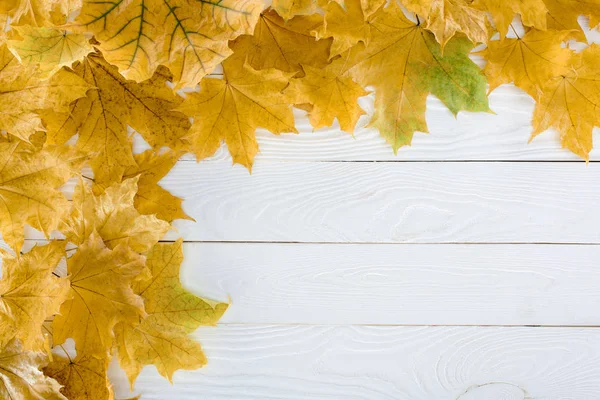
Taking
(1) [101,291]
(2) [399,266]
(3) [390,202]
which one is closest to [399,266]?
(2) [399,266]

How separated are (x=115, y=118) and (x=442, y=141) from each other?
512 mm

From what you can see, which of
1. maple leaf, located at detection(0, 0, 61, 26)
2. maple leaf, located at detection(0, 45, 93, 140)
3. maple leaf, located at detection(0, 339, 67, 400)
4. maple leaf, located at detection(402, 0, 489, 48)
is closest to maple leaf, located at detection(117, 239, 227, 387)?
maple leaf, located at detection(0, 339, 67, 400)

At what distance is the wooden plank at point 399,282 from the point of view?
88 centimetres

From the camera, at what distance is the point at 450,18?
2.39 ft

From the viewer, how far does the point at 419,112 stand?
0.81 metres

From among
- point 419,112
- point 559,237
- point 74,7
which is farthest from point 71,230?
point 559,237

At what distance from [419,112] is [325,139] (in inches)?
6.0

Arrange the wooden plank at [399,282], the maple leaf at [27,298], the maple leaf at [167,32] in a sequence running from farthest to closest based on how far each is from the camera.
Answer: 1. the wooden plank at [399,282]
2. the maple leaf at [27,298]
3. the maple leaf at [167,32]

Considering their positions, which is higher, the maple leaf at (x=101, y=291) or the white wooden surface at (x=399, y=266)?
the white wooden surface at (x=399, y=266)

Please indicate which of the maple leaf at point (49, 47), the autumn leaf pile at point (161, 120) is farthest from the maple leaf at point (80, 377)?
the maple leaf at point (49, 47)

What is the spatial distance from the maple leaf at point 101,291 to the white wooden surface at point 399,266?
0.11 meters

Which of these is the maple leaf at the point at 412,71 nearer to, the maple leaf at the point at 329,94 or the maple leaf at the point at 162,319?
the maple leaf at the point at 329,94

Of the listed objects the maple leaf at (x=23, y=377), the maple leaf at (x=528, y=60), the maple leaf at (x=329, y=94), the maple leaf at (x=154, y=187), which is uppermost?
the maple leaf at (x=528, y=60)

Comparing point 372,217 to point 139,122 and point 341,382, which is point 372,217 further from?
point 139,122
